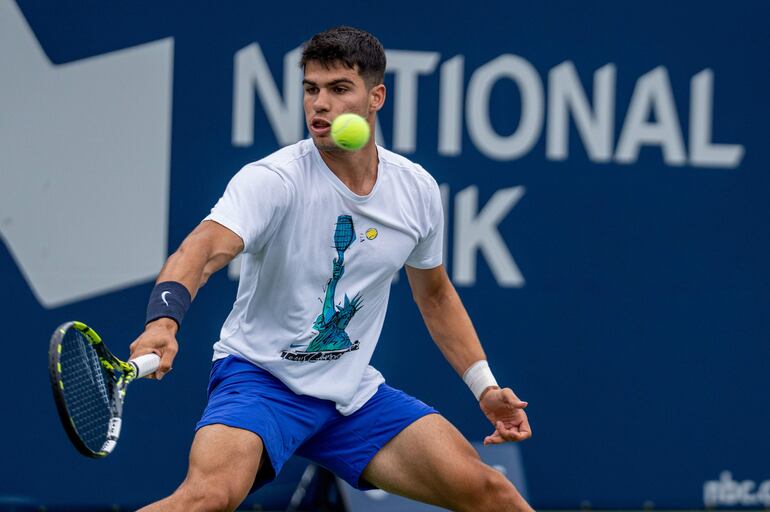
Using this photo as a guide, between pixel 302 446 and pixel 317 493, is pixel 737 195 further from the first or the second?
pixel 302 446

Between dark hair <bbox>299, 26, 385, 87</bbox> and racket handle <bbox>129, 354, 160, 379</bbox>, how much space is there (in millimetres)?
Result: 1235

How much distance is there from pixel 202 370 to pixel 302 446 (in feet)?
5.45

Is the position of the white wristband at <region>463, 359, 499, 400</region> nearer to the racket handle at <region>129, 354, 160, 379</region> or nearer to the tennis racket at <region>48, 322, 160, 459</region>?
the tennis racket at <region>48, 322, 160, 459</region>

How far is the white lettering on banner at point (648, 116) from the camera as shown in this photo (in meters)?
6.11

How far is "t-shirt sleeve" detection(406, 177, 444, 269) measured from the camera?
4.32 metres

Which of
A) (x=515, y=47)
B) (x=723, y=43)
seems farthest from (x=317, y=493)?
(x=723, y=43)

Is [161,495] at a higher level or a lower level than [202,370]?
lower

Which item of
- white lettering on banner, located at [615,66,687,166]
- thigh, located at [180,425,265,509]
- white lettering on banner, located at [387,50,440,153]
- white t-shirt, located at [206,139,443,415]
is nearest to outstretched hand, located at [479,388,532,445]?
white t-shirt, located at [206,139,443,415]

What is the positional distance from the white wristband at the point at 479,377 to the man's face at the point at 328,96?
89cm

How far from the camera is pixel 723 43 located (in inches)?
244

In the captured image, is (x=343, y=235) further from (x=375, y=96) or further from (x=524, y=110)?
(x=524, y=110)

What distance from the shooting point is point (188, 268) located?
11.4ft

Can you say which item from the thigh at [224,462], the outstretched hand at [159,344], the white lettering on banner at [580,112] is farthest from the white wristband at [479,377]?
the white lettering on banner at [580,112]

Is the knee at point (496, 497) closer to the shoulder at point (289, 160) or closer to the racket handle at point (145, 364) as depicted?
the shoulder at point (289, 160)
